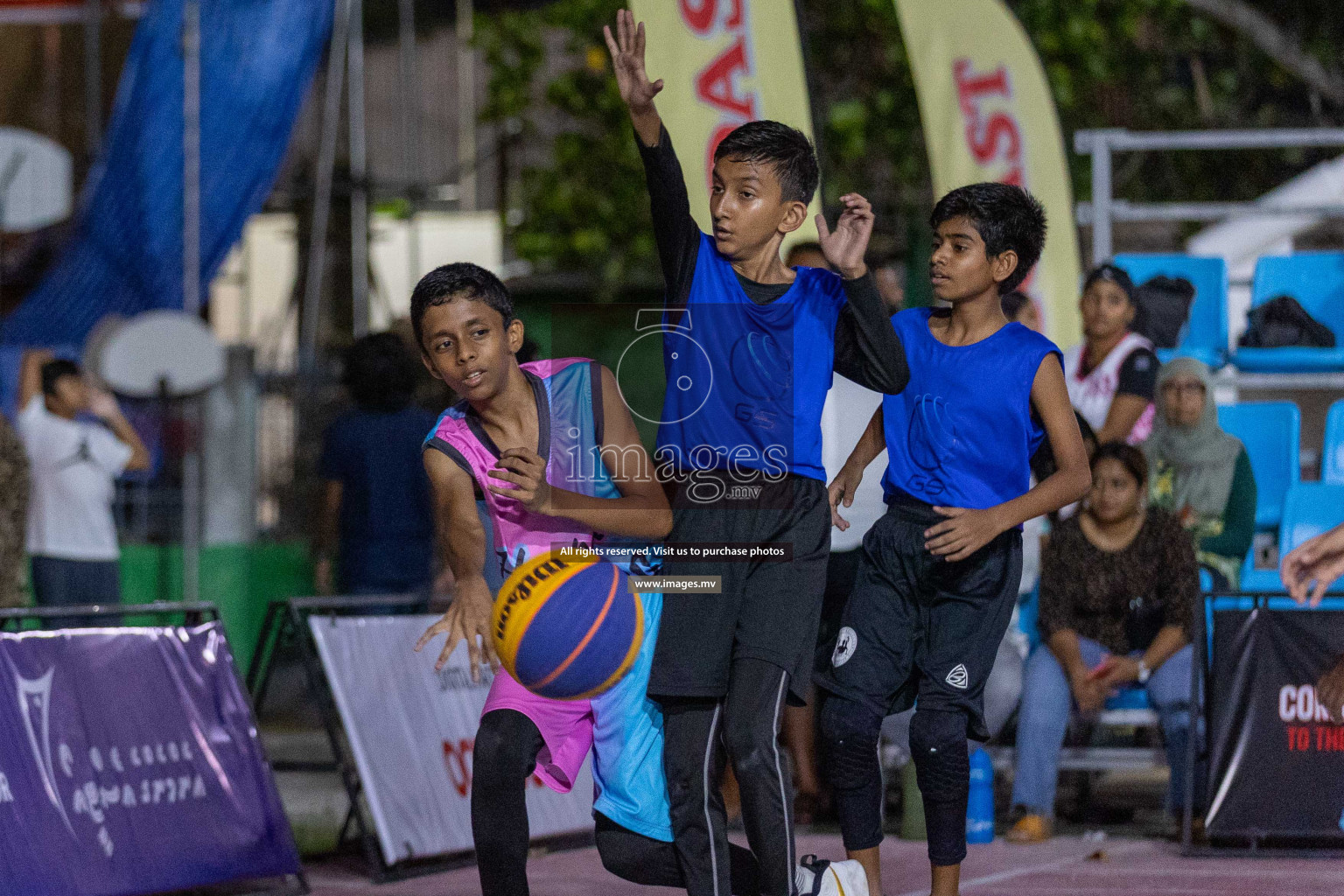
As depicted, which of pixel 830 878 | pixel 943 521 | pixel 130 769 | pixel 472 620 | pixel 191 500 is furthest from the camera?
pixel 191 500

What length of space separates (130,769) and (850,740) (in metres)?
2.48

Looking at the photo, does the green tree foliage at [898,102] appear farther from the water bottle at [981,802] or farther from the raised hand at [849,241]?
the raised hand at [849,241]

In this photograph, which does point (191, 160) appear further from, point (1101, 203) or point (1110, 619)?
point (1110, 619)

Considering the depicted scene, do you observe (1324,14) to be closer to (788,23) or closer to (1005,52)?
(1005,52)

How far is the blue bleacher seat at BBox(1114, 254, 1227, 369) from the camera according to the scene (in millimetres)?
10008

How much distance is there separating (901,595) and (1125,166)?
51.8ft

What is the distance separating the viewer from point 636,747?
455 cm

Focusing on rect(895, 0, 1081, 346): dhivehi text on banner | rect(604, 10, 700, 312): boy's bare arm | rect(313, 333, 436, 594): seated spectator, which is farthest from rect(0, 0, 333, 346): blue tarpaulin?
rect(604, 10, 700, 312): boy's bare arm

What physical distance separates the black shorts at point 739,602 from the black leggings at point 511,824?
0.36 m

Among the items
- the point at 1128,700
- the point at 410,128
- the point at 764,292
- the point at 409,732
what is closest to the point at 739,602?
the point at 764,292

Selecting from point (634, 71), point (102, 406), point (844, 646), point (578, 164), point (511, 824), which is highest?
point (578, 164)

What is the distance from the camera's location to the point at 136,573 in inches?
515

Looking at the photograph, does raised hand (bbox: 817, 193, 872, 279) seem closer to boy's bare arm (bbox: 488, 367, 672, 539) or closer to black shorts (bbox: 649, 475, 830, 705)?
black shorts (bbox: 649, 475, 830, 705)

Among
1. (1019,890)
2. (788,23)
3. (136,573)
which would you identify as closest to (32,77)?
(136,573)
